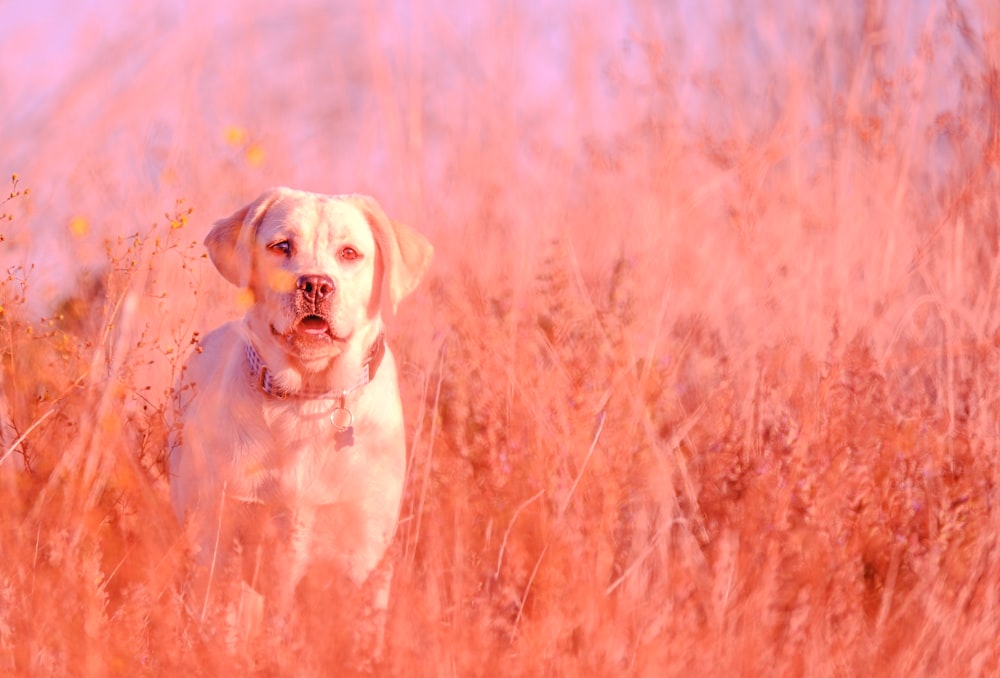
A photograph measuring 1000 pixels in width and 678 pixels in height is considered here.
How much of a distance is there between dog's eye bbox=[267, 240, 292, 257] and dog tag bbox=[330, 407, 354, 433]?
451mm

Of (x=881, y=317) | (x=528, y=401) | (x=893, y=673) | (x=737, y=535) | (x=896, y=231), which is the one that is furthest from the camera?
(x=896, y=231)

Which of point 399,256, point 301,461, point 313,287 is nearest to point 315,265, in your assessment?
point 313,287

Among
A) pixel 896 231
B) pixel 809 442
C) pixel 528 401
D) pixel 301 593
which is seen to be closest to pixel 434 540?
pixel 301 593

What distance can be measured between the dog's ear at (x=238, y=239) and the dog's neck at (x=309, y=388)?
0.21 m

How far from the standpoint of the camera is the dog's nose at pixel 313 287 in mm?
2975

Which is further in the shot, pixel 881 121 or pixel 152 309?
pixel 881 121

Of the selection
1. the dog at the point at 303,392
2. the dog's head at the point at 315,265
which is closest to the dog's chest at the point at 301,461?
the dog at the point at 303,392

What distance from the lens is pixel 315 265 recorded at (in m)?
3.09

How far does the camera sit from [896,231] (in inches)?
125

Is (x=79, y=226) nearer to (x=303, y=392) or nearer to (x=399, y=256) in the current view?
(x=303, y=392)

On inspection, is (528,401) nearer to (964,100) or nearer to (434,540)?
(434,540)

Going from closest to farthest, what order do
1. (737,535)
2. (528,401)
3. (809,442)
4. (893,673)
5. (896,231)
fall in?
(893,673), (737,535), (809,442), (528,401), (896,231)

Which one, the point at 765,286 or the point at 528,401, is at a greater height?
the point at 765,286

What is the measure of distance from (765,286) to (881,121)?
1.75 ft
